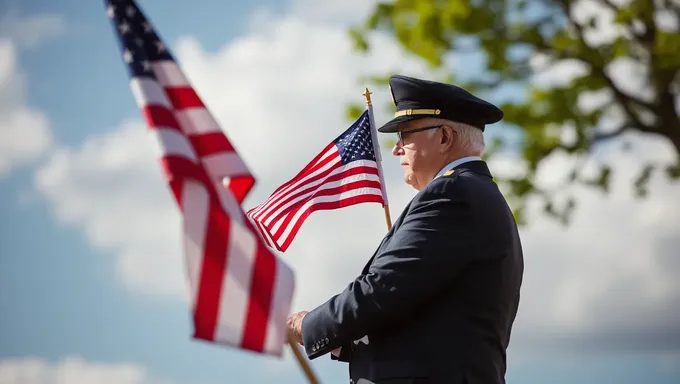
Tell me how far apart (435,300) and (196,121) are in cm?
106

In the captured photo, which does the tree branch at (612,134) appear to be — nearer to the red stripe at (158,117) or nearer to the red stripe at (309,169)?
the red stripe at (309,169)

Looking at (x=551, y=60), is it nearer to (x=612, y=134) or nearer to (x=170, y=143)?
(x=612, y=134)

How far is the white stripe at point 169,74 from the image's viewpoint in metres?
3.07

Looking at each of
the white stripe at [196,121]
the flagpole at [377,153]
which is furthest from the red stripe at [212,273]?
the flagpole at [377,153]

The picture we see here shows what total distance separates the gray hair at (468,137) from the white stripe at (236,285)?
1.10 meters

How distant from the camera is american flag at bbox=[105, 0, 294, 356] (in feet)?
8.94

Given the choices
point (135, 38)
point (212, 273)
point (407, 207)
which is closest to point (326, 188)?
point (407, 207)

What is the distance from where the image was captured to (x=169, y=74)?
308cm

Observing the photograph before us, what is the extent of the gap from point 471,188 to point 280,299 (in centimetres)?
89

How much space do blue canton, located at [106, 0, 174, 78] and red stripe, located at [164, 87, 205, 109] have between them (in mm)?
100

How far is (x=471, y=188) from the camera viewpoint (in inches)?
128

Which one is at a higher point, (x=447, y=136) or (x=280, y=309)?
(x=447, y=136)

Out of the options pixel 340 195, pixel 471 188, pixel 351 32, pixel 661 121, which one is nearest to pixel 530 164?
pixel 661 121

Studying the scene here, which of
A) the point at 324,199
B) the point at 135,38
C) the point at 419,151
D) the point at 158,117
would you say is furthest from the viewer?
the point at 324,199
